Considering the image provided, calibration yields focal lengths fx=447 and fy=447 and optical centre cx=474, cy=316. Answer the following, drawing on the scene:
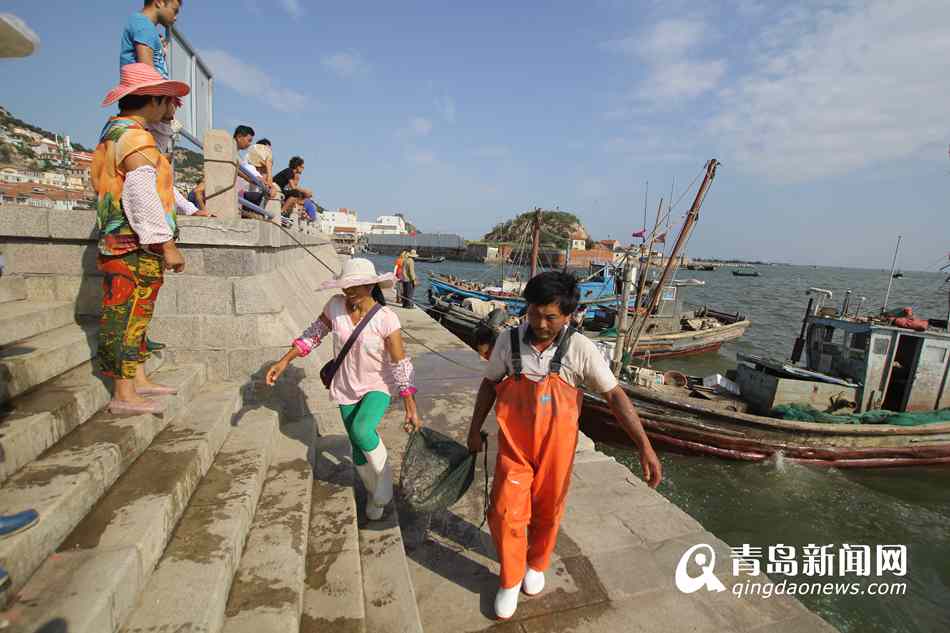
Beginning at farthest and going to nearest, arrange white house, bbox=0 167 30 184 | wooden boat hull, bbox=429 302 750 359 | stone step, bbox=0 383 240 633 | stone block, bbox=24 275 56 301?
wooden boat hull, bbox=429 302 750 359
stone block, bbox=24 275 56 301
white house, bbox=0 167 30 184
stone step, bbox=0 383 240 633

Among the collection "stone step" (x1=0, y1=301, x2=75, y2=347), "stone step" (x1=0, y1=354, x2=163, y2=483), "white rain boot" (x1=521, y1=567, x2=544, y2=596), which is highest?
"stone step" (x1=0, y1=301, x2=75, y2=347)

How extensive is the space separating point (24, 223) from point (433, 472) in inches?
158

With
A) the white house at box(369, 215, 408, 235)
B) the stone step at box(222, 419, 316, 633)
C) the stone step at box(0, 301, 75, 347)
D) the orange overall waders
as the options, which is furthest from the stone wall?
the white house at box(369, 215, 408, 235)

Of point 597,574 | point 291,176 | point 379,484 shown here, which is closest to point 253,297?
point 379,484

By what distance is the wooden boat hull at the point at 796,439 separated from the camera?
873 cm

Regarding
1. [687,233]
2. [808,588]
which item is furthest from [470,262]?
[808,588]

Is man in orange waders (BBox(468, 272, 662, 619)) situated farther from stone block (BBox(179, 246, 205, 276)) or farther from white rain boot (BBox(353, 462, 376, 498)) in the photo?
stone block (BBox(179, 246, 205, 276))

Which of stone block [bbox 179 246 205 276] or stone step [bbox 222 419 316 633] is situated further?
stone block [bbox 179 246 205 276]

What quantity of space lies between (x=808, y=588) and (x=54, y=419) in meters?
7.64

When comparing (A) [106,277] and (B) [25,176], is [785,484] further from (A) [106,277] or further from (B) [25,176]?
(B) [25,176]

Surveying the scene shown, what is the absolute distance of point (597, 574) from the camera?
279 centimetres

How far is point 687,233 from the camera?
1086 centimetres

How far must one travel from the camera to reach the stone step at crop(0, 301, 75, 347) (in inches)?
113

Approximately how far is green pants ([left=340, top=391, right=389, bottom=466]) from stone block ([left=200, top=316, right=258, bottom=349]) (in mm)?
1795
